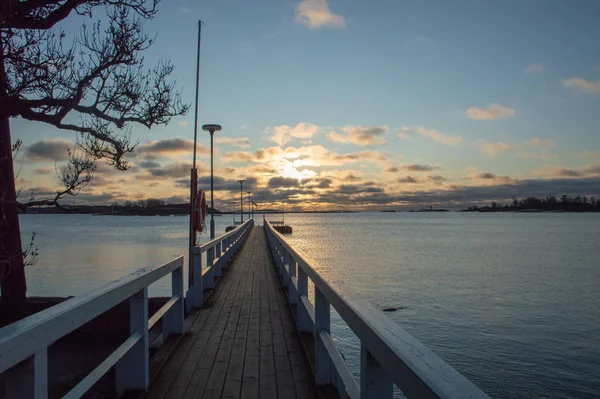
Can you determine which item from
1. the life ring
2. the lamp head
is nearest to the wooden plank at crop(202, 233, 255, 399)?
the life ring

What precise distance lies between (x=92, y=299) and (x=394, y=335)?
187cm

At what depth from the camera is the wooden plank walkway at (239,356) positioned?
4.09 m

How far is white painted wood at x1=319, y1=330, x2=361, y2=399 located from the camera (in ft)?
8.93

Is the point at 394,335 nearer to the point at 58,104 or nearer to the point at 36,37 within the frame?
the point at 58,104

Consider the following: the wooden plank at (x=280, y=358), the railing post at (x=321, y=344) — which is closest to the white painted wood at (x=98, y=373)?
the wooden plank at (x=280, y=358)

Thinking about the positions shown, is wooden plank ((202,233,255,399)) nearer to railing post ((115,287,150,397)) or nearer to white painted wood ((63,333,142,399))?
railing post ((115,287,150,397))

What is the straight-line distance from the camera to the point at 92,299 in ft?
9.08

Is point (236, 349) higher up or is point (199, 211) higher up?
point (199, 211)

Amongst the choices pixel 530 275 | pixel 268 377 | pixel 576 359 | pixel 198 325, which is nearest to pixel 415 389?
pixel 268 377

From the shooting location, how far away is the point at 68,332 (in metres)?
2.36

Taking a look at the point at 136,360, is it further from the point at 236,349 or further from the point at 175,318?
the point at 175,318

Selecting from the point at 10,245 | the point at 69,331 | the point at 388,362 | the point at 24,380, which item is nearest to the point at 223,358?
the point at 69,331

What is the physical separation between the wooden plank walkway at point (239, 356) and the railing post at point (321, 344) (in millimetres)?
165

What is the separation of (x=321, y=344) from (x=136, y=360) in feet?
5.35
